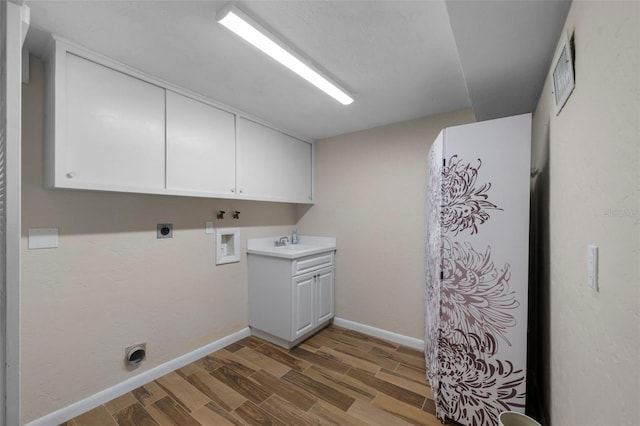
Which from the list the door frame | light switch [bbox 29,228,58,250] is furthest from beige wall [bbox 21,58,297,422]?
the door frame

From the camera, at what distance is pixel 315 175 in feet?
10.8

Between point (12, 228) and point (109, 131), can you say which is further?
point (109, 131)

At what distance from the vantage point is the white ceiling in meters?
1.15

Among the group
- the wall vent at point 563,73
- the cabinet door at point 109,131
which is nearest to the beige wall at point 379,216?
the wall vent at point 563,73

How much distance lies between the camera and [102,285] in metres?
1.78

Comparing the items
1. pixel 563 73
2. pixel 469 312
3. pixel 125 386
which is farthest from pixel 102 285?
pixel 563 73

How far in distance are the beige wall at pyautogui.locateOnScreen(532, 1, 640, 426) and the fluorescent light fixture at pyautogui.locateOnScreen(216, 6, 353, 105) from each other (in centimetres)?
125

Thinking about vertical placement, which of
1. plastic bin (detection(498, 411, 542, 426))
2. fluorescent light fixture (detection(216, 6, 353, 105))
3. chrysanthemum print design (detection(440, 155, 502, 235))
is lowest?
plastic bin (detection(498, 411, 542, 426))

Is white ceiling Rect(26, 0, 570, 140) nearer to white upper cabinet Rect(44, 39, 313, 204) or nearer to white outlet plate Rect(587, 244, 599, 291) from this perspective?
white upper cabinet Rect(44, 39, 313, 204)

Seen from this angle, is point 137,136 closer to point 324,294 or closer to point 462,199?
point 462,199

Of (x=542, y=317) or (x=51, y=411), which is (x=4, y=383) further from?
(x=542, y=317)

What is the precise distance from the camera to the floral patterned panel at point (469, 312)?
4.68 feet

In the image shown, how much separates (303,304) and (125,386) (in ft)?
4.87

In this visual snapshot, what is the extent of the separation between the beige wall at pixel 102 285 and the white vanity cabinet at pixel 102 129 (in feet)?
0.90
